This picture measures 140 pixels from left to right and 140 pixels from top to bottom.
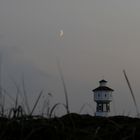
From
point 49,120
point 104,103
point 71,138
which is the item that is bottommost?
point 71,138

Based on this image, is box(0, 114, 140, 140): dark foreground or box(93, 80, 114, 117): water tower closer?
box(0, 114, 140, 140): dark foreground

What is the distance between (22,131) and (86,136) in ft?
1.25

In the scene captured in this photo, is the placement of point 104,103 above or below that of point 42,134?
above

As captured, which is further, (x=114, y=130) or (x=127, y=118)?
(x=127, y=118)

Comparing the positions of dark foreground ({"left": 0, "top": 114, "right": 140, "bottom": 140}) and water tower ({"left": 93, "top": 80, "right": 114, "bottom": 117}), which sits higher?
water tower ({"left": 93, "top": 80, "right": 114, "bottom": 117})

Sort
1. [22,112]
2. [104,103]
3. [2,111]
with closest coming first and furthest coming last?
1. [22,112]
2. [2,111]
3. [104,103]

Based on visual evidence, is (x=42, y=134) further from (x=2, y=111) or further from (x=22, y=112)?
(x=2, y=111)

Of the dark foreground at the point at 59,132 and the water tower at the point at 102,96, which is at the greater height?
the water tower at the point at 102,96

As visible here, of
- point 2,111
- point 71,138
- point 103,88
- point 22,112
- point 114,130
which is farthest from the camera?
point 103,88

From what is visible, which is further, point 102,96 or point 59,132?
point 102,96

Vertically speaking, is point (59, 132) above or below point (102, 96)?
below

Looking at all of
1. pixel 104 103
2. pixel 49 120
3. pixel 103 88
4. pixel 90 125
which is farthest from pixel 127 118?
pixel 103 88

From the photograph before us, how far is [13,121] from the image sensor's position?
278 centimetres

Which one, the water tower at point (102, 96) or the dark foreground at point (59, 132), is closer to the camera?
the dark foreground at point (59, 132)
